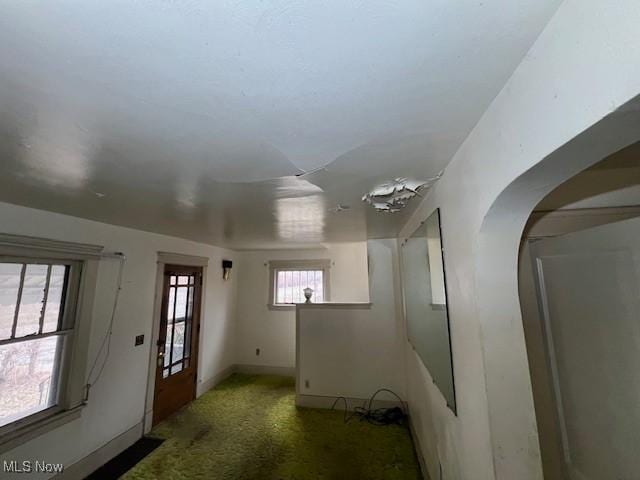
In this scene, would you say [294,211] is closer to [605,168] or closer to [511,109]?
[511,109]

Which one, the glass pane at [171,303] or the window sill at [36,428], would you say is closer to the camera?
the window sill at [36,428]

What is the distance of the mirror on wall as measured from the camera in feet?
4.78

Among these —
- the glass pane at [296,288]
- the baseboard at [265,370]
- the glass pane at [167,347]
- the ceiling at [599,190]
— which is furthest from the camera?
the glass pane at [296,288]

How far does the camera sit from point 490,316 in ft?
3.28

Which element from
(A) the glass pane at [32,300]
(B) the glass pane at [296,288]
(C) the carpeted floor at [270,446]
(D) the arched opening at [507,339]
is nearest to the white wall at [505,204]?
(D) the arched opening at [507,339]

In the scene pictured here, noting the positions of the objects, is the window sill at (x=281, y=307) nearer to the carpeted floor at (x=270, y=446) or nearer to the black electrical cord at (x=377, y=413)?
the carpeted floor at (x=270, y=446)

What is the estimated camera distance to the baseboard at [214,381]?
12.7ft

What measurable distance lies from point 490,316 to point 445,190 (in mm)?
685

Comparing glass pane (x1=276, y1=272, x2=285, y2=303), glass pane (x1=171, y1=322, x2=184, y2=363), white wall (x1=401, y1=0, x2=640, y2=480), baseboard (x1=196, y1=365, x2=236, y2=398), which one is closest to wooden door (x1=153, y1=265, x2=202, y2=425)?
glass pane (x1=171, y1=322, x2=184, y2=363)

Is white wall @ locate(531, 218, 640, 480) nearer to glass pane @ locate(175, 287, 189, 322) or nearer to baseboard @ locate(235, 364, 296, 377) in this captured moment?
glass pane @ locate(175, 287, 189, 322)

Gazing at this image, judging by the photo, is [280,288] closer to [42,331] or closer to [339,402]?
[339,402]

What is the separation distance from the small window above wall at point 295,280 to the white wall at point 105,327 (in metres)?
1.78

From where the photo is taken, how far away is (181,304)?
12.0 ft

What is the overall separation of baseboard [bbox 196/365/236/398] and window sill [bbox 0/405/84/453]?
5.61 ft
